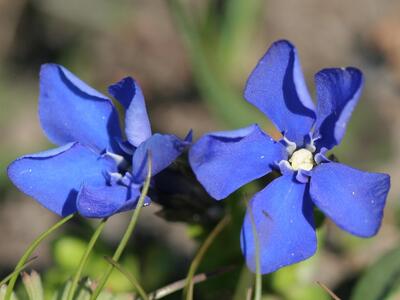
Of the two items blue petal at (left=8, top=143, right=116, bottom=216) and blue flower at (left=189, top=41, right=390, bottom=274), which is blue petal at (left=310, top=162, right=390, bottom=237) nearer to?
blue flower at (left=189, top=41, right=390, bottom=274)

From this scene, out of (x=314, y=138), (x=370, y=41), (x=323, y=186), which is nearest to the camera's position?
(x=323, y=186)

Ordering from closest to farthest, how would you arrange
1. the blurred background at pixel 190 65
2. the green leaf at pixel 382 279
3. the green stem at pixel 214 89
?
1. the green leaf at pixel 382 279
2. the green stem at pixel 214 89
3. the blurred background at pixel 190 65

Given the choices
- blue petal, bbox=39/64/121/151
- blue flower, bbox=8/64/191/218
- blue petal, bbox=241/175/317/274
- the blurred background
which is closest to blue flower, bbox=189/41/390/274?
blue petal, bbox=241/175/317/274

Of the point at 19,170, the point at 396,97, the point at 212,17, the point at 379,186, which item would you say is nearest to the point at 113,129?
the point at 19,170

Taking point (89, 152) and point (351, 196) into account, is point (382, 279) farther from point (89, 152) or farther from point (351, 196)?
point (89, 152)

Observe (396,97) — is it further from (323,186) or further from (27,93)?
(323,186)

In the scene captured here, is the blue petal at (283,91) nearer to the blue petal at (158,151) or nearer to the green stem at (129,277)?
the blue petal at (158,151)

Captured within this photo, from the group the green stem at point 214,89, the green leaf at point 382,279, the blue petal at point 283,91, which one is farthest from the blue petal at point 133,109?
the green stem at point 214,89
